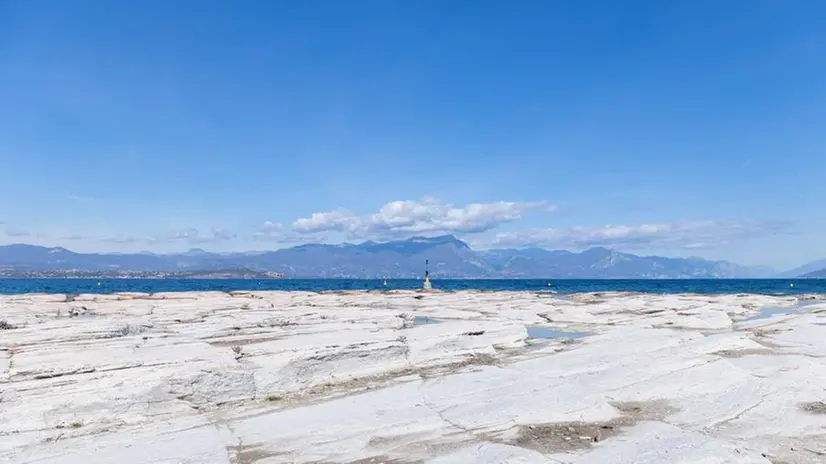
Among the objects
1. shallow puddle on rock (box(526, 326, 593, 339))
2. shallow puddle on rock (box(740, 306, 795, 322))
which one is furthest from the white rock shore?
shallow puddle on rock (box(740, 306, 795, 322))

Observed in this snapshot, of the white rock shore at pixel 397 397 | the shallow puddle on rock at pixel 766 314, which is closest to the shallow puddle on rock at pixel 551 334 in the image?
the white rock shore at pixel 397 397

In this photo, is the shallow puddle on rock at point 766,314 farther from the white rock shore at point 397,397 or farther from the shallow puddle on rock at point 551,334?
the white rock shore at point 397,397

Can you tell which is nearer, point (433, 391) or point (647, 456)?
point (647, 456)

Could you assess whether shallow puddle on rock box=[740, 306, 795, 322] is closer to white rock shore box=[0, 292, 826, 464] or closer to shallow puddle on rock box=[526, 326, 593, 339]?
shallow puddle on rock box=[526, 326, 593, 339]

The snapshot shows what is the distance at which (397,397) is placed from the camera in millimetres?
12289

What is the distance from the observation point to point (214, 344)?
1655cm

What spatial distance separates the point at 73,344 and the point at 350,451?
33.7 ft

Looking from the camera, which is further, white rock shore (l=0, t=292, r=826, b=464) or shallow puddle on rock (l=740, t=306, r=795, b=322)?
shallow puddle on rock (l=740, t=306, r=795, b=322)

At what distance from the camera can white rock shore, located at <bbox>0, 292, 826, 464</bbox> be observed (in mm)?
9172

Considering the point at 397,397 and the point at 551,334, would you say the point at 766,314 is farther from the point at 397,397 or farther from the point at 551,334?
the point at 397,397

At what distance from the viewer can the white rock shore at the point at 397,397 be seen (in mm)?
9172

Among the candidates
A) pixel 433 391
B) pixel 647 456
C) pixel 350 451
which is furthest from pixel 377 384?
pixel 647 456

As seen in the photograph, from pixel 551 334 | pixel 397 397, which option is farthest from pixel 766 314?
pixel 397 397

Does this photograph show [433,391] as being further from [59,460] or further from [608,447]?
[59,460]
